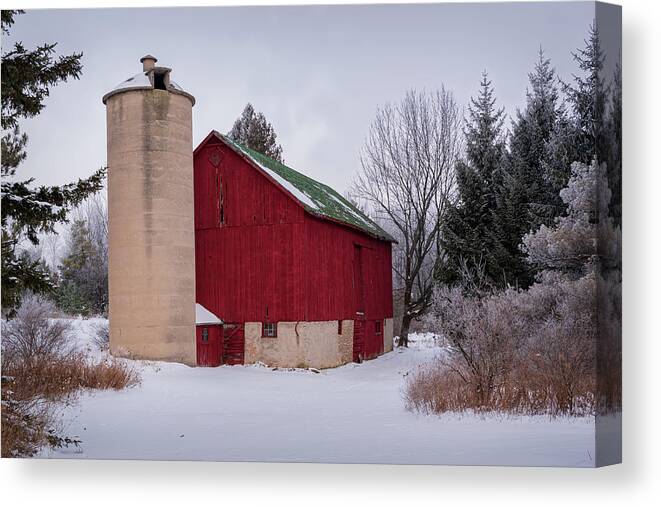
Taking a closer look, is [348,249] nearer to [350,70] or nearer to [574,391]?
[350,70]

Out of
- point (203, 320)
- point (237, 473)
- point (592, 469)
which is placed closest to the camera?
point (592, 469)

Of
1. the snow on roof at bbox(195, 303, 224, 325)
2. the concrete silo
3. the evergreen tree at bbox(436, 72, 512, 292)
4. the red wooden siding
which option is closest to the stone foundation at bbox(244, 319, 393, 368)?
the red wooden siding

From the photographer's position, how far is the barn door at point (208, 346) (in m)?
11.8

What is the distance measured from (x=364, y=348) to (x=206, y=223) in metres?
3.84

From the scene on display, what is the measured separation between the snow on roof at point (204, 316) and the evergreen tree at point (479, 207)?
401 centimetres

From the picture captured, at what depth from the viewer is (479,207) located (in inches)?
446

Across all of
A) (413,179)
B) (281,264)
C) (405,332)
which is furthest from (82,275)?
(413,179)

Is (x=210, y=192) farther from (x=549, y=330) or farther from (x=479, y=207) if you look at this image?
(x=549, y=330)

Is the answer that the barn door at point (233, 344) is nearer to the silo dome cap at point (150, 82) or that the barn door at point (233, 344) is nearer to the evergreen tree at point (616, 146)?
the silo dome cap at point (150, 82)

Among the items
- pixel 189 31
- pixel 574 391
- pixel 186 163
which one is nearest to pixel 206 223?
pixel 186 163

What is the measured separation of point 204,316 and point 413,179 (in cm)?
423

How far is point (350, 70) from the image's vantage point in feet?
35.7

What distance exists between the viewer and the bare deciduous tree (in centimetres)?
1103

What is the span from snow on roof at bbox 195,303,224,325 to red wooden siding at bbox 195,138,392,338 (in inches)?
5.8
